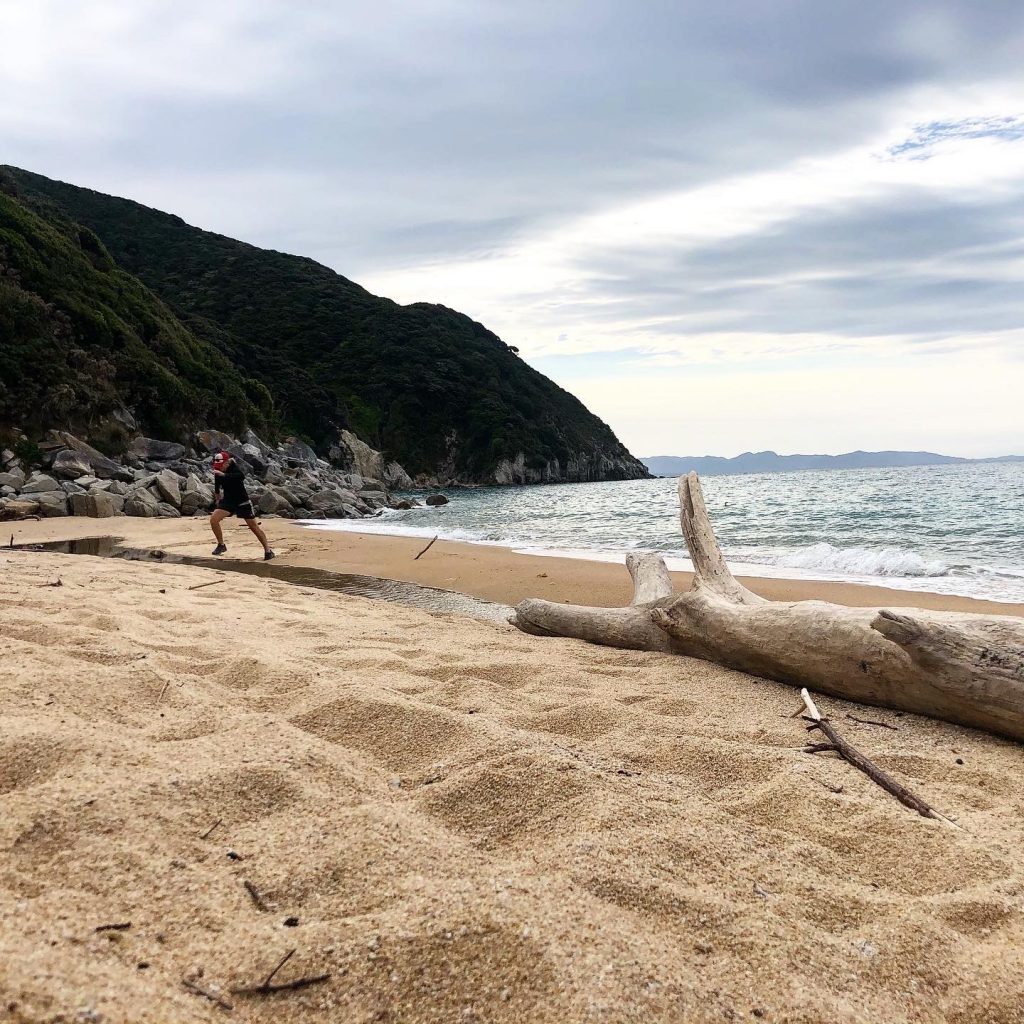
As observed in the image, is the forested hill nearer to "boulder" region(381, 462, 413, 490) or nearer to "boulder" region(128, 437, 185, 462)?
"boulder" region(381, 462, 413, 490)

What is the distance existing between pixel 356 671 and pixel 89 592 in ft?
9.67

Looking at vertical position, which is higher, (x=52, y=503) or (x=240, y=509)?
(x=240, y=509)

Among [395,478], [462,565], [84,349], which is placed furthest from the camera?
[395,478]

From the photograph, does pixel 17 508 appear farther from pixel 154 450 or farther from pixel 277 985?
pixel 277 985

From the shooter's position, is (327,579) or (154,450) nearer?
(327,579)

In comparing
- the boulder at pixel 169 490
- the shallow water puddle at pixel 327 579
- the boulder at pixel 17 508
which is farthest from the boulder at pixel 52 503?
the shallow water puddle at pixel 327 579

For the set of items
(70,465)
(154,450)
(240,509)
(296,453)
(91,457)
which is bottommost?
(240,509)

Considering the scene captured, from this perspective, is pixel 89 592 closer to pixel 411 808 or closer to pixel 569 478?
pixel 411 808

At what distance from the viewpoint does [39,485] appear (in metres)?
17.4

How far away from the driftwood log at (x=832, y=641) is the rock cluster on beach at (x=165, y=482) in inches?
597

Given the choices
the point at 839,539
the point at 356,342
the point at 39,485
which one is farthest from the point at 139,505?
the point at 356,342

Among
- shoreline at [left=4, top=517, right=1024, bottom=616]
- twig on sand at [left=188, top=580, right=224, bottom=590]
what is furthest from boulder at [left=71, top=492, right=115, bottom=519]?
twig on sand at [left=188, top=580, right=224, bottom=590]

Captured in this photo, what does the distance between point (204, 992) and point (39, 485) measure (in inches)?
774

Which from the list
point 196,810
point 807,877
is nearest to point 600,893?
point 807,877
